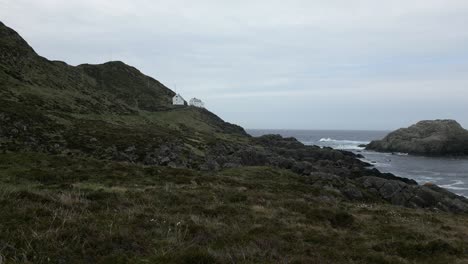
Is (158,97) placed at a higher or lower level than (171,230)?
higher

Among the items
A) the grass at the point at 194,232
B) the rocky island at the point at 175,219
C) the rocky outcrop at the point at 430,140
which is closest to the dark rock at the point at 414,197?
the rocky island at the point at 175,219

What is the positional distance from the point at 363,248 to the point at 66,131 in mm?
44694

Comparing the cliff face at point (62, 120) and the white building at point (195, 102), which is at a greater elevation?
the white building at point (195, 102)

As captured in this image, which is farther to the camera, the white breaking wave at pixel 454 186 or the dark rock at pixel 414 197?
the white breaking wave at pixel 454 186

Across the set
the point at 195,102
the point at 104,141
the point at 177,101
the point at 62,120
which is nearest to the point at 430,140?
the point at 177,101

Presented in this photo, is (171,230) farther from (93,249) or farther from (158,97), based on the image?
(158,97)

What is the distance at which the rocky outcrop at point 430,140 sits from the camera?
5399 inches

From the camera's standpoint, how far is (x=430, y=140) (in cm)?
14062

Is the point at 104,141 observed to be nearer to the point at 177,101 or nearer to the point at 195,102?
the point at 177,101

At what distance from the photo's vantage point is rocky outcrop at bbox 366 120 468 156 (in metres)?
137

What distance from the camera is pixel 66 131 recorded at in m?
49.9

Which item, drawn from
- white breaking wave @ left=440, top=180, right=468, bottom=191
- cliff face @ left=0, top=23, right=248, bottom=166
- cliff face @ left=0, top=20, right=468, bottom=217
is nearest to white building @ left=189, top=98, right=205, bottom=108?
cliff face @ left=0, top=23, right=248, bottom=166

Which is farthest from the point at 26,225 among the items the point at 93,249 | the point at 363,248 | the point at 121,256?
the point at 363,248

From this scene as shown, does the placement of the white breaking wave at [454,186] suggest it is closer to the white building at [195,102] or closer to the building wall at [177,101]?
the building wall at [177,101]
